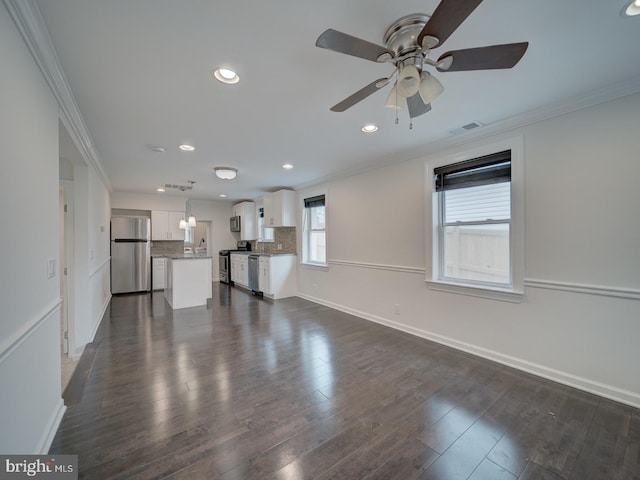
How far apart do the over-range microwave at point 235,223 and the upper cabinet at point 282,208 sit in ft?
6.75

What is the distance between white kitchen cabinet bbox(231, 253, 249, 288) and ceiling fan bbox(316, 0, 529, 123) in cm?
572

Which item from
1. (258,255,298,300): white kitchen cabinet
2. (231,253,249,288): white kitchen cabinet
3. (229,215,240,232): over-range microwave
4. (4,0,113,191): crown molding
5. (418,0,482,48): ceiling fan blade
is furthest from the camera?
(229,215,240,232): over-range microwave

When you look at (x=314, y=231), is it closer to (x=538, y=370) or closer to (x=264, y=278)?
(x=264, y=278)

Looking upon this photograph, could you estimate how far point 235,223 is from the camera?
8.07 metres

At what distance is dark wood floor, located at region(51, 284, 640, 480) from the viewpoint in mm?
1525

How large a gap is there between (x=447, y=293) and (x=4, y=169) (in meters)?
3.72

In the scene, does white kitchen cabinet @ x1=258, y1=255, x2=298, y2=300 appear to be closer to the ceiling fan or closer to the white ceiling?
the white ceiling

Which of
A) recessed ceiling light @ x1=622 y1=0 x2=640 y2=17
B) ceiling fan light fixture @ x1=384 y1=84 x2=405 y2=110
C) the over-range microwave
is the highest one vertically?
recessed ceiling light @ x1=622 y1=0 x2=640 y2=17

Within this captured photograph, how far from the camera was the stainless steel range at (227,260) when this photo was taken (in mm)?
7730

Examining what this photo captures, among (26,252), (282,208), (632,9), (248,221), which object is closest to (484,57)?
(632,9)

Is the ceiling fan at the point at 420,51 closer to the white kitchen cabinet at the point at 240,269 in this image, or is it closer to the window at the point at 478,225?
the window at the point at 478,225

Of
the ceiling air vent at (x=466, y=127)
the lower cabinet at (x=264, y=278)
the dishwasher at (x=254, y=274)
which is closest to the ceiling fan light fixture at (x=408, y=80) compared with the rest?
the ceiling air vent at (x=466, y=127)

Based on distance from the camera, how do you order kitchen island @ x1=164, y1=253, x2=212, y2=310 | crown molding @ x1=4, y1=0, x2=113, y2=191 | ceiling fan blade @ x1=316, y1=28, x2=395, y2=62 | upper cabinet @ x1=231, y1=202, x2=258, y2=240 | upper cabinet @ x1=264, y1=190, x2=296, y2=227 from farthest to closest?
upper cabinet @ x1=231, y1=202, x2=258, y2=240 < upper cabinet @ x1=264, y1=190, x2=296, y2=227 < kitchen island @ x1=164, y1=253, x2=212, y2=310 < crown molding @ x1=4, y1=0, x2=113, y2=191 < ceiling fan blade @ x1=316, y1=28, x2=395, y2=62

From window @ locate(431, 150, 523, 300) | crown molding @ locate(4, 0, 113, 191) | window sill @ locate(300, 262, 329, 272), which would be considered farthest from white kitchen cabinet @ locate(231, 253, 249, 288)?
window @ locate(431, 150, 523, 300)
